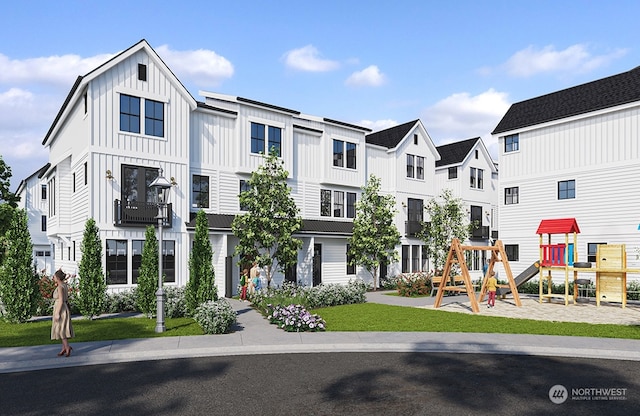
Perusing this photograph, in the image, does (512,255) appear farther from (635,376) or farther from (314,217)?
(635,376)

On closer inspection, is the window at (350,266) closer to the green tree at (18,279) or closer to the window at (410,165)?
the window at (410,165)

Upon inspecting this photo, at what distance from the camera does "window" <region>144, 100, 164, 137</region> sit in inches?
845

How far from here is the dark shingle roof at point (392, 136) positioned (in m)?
32.5

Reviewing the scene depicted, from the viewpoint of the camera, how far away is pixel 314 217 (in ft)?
91.2

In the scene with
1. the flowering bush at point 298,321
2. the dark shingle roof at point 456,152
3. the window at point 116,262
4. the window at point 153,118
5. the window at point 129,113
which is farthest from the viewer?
the dark shingle roof at point 456,152

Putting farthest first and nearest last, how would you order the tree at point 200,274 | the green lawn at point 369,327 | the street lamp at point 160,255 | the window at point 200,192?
1. the window at point 200,192
2. the tree at point 200,274
3. the street lamp at point 160,255
4. the green lawn at point 369,327

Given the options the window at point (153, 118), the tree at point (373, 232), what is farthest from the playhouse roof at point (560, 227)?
the window at point (153, 118)

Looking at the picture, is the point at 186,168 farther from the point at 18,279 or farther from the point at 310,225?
the point at 18,279

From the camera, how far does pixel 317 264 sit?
2731 centimetres

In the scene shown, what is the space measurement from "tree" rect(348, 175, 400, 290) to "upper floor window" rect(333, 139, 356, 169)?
6.71ft

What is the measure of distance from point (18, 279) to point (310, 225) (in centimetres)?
1493

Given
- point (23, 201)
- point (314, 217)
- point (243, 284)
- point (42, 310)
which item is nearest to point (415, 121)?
point (314, 217)

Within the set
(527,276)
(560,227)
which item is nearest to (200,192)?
(527,276)

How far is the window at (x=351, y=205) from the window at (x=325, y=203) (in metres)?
1.56
